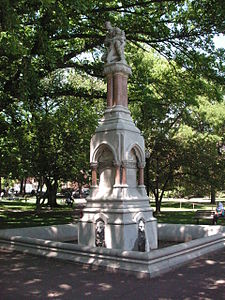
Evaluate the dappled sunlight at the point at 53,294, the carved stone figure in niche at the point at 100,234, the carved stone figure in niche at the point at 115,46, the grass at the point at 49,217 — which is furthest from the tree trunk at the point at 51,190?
the dappled sunlight at the point at 53,294

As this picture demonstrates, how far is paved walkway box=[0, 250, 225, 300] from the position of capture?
5.92 metres

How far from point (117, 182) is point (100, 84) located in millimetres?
21001

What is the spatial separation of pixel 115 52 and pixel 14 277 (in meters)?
7.41

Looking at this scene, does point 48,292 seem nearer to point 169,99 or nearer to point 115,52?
point 115,52

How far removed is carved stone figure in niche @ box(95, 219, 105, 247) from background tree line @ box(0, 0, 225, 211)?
15.1 ft

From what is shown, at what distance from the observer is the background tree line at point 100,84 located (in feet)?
36.8

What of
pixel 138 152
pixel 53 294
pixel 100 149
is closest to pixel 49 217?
pixel 100 149

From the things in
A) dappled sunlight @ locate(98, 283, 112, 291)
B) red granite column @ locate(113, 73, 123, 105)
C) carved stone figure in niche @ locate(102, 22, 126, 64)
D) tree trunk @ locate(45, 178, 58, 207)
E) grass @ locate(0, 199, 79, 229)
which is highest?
carved stone figure in niche @ locate(102, 22, 126, 64)

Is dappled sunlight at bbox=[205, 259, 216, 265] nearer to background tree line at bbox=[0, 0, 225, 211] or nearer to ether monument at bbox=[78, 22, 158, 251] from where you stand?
ether monument at bbox=[78, 22, 158, 251]

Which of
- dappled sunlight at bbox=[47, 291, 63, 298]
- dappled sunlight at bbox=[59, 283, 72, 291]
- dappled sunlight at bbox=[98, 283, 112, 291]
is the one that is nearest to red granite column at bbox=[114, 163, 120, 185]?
dappled sunlight at bbox=[98, 283, 112, 291]

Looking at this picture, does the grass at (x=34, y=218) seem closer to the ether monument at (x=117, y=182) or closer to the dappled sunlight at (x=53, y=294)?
the ether monument at (x=117, y=182)

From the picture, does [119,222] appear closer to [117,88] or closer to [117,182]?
[117,182]

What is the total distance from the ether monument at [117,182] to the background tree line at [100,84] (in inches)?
80.6

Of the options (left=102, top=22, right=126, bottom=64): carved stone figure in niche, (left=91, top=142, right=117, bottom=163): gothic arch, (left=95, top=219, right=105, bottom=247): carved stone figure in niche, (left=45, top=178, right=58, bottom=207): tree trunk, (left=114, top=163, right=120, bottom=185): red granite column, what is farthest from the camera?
(left=45, top=178, right=58, bottom=207): tree trunk
